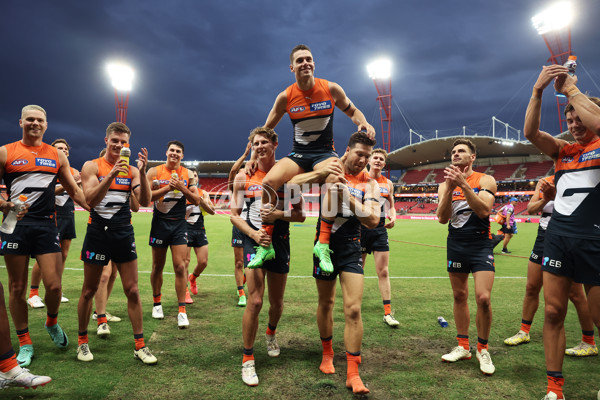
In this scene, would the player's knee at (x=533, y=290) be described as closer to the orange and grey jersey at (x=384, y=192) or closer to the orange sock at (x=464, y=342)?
the orange sock at (x=464, y=342)

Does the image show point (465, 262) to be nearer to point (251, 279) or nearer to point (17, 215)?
point (251, 279)

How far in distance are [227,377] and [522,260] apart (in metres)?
12.9

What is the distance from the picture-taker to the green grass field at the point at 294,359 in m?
3.63

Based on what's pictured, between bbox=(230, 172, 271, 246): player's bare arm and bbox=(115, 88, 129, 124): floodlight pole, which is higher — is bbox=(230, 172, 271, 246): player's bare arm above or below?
below

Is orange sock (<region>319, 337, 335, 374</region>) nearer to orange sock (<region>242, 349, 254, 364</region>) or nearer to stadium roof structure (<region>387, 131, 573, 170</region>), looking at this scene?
orange sock (<region>242, 349, 254, 364</region>)

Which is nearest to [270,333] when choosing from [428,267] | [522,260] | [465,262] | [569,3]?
[465,262]

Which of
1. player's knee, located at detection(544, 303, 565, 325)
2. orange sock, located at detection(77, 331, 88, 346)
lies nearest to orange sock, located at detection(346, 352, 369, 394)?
player's knee, located at detection(544, 303, 565, 325)

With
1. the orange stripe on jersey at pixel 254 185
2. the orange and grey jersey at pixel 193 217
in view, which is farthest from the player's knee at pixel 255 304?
the orange and grey jersey at pixel 193 217

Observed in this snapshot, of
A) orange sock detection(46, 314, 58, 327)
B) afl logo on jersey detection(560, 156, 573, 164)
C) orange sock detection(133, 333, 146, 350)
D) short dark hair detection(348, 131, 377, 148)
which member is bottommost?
orange sock detection(133, 333, 146, 350)

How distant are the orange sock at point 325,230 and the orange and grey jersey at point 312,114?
3.79 feet

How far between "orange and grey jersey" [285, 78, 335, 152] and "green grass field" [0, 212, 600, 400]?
9.67 feet

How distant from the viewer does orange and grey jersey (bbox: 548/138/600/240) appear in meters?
3.35

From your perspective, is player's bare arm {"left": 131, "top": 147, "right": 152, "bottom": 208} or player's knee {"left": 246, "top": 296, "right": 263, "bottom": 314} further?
player's bare arm {"left": 131, "top": 147, "right": 152, "bottom": 208}

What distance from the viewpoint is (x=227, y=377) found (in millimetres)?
3936
